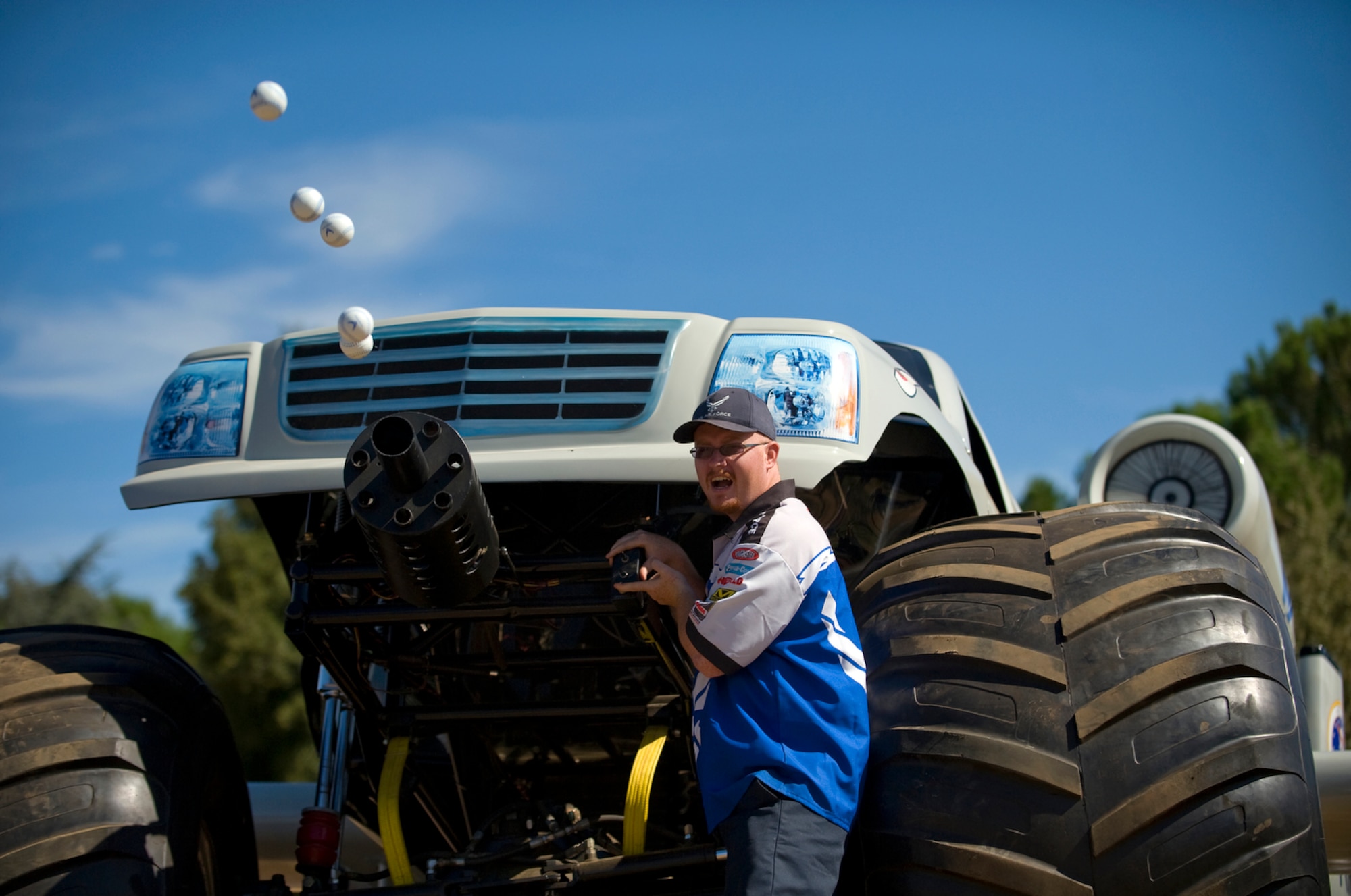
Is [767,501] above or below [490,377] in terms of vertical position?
below

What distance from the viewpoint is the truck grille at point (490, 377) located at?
12.6 feet

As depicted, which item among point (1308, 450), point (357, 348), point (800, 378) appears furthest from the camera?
point (1308, 450)

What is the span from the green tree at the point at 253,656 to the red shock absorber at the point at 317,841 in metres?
24.8

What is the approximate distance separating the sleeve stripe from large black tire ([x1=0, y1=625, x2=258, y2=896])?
168 centimetres

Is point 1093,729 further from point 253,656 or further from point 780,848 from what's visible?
point 253,656

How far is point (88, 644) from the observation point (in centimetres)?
382

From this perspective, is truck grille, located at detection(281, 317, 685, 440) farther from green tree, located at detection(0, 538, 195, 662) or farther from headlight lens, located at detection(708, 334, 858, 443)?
green tree, located at detection(0, 538, 195, 662)

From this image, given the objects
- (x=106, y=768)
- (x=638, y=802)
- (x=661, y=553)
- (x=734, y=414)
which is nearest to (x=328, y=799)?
(x=106, y=768)

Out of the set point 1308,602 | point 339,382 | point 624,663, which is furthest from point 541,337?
point 1308,602

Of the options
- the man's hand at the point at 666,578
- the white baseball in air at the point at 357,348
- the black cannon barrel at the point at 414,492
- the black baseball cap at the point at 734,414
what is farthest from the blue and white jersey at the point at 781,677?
the white baseball in air at the point at 357,348

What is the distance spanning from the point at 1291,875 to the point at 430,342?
2763 mm

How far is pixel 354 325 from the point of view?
372 cm

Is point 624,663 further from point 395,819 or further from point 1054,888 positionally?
point 1054,888

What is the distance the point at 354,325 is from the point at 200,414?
2.46 feet
